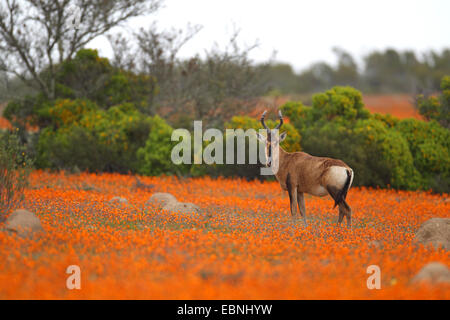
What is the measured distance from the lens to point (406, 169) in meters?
17.3

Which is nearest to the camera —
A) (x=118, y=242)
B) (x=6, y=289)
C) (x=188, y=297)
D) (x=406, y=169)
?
(x=188, y=297)

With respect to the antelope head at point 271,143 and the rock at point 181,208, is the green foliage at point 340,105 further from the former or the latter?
the rock at point 181,208

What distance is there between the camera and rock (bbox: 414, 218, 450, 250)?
827 centimetres

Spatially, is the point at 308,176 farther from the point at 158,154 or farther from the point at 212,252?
the point at 158,154

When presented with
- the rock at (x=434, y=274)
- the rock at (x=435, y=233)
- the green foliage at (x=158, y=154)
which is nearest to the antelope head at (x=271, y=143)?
the rock at (x=435, y=233)

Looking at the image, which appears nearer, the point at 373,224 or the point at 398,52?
the point at 373,224

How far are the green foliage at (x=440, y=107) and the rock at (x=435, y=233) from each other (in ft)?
39.5

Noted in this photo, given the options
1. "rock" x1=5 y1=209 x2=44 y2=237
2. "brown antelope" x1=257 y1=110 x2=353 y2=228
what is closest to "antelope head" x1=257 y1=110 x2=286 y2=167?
"brown antelope" x1=257 y1=110 x2=353 y2=228

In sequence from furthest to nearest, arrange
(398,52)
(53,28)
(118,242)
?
(398,52), (53,28), (118,242)

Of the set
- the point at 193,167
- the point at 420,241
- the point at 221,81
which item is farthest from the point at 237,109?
the point at 420,241

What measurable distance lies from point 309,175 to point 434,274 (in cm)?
421

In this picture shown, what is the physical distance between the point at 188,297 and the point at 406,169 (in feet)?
48.1
